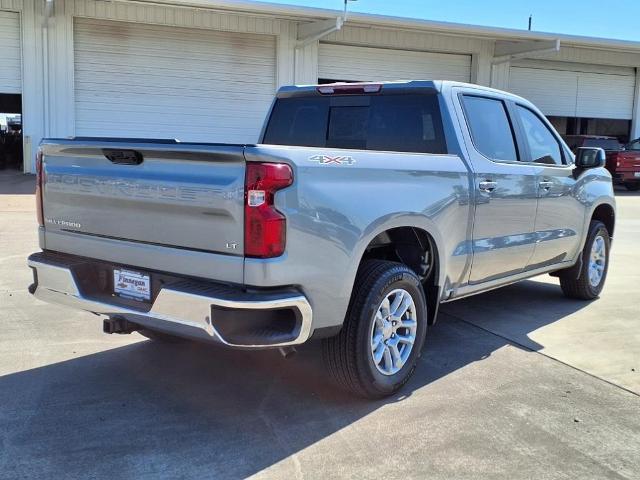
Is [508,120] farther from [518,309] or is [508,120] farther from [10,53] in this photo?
[10,53]

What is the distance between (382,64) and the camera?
22047mm

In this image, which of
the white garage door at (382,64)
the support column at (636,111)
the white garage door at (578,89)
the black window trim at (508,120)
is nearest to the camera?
the black window trim at (508,120)

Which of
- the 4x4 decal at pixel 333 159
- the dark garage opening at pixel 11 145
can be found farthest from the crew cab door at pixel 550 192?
the dark garage opening at pixel 11 145

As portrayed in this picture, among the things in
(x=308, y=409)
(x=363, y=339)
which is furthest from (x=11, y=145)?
(x=363, y=339)

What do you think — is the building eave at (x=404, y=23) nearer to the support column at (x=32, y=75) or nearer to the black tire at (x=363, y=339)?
the support column at (x=32, y=75)

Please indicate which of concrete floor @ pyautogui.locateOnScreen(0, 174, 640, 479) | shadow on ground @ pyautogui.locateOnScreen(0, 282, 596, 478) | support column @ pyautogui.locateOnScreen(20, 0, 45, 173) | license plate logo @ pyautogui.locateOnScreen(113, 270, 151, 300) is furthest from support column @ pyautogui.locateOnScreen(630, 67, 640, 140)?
license plate logo @ pyautogui.locateOnScreen(113, 270, 151, 300)

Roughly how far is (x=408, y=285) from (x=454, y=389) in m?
0.77

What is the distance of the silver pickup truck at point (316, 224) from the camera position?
3332 millimetres

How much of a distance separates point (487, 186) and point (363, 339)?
5.46 ft

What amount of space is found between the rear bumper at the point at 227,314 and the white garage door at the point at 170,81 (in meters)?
16.2

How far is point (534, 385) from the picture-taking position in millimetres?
4402

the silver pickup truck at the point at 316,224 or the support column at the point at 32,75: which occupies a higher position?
the support column at the point at 32,75

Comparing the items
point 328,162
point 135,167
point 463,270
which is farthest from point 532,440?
point 135,167

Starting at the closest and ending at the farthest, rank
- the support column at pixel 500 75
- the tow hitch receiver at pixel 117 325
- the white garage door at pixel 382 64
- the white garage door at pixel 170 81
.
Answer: the tow hitch receiver at pixel 117 325, the white garage door at pixel 170 81, the white garage door at pixel 382 64, the support column at pixel 500 75
